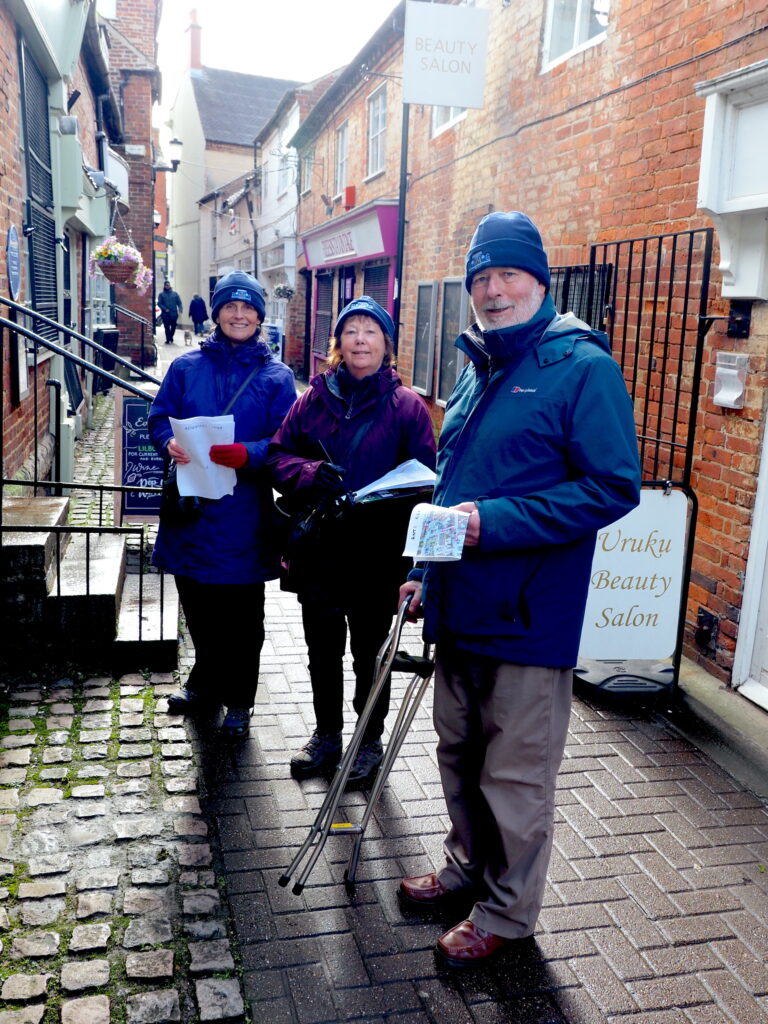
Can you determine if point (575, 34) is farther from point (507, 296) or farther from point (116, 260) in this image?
point (116, 260)

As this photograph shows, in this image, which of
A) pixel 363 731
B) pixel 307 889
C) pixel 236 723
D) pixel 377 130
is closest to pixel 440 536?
pixel 363 731

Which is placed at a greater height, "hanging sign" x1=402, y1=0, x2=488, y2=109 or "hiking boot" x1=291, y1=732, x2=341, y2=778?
"hanging sign" x1=402, y1=0, x2=488, y2=109

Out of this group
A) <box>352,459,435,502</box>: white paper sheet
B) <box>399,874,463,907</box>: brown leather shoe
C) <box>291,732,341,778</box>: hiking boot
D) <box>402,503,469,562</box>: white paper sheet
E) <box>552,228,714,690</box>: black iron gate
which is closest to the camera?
<box>402,503,469,562</box>: white paper sheet

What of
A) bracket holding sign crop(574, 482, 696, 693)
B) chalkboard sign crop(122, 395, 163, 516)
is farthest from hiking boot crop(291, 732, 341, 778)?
chalkboard sign crop(122, 395, 163, 516)

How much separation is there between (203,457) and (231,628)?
808mm

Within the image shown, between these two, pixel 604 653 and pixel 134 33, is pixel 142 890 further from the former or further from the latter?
pixel 134 33

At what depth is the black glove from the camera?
335 centimetres

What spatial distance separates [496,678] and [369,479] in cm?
112

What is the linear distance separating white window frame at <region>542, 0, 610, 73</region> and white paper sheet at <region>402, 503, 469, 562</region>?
5.39m

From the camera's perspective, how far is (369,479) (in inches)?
137

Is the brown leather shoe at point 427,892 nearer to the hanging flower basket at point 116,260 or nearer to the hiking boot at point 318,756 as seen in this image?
the hiking boot at point 318,756

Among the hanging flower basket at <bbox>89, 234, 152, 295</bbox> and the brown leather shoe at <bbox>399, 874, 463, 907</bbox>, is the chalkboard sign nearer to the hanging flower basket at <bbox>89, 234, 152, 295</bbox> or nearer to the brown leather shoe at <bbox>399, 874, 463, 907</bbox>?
the brown leather shoe at <bbox>399, 874, 463, 907</bbox>

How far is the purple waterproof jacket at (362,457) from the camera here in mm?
3455

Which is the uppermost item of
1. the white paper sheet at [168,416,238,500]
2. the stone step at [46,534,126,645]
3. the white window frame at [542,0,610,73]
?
the white window frame at [542,0,610,73]
